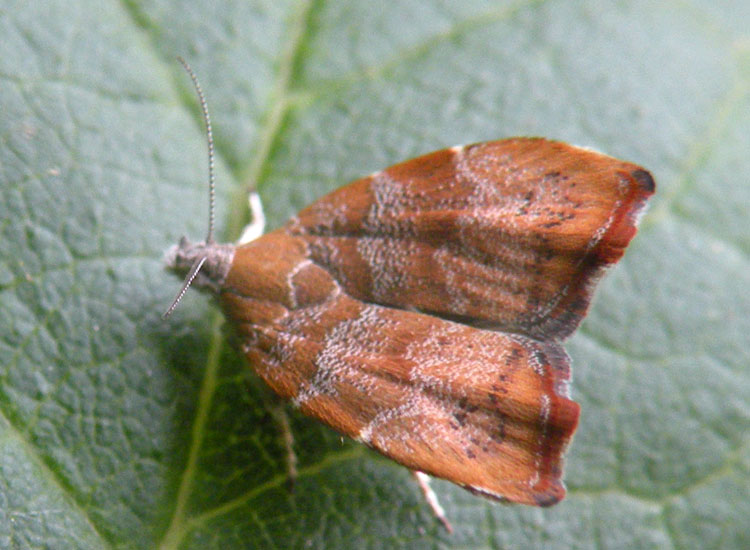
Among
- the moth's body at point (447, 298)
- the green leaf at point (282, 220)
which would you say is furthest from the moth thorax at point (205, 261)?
the green leaf at point (282, 220)

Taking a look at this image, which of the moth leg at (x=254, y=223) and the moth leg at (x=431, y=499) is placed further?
Answer: the moth leg at (x=254, y=223)

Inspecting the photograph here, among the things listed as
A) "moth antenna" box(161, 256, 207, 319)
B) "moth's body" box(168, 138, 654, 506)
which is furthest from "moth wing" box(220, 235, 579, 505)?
"moth antenna" box(161, 256, 207, 319)

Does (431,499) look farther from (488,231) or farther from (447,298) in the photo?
(488,231)

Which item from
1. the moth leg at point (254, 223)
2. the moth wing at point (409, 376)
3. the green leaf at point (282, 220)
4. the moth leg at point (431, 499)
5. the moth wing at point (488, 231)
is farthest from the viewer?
the moth leg at point (254, 223)

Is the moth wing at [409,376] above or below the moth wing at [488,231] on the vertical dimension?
below

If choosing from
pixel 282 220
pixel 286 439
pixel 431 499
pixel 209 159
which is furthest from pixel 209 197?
pixel 431 499

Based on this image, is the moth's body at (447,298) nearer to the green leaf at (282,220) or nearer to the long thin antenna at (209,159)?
the long thin antenna at (209,159)
